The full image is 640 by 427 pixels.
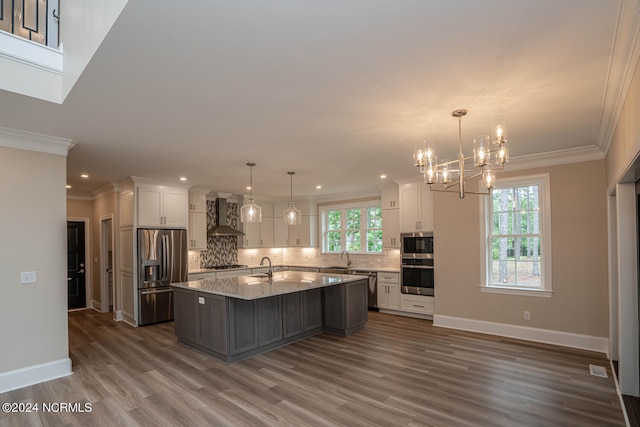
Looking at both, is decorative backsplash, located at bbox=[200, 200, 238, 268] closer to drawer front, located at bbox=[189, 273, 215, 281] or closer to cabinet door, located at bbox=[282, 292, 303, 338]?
drawer front, located at bbox=[189, 273, 215, 281]

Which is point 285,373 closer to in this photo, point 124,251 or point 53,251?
point 53,251

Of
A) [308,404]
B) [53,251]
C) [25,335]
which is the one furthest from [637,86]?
[25,335]

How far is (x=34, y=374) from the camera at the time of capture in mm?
3666

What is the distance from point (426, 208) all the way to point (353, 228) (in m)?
2.27

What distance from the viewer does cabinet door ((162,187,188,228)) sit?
6.44 metres

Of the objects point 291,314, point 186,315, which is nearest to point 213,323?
point 186,315

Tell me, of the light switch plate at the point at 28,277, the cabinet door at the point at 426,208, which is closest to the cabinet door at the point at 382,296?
the cabinet door at the point at 426,208

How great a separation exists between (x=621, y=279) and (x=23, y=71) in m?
5.34

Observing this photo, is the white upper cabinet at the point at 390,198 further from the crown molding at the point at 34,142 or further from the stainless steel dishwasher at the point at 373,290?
the crown molding at the point at 34,142

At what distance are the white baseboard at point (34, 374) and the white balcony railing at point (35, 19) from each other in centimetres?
323

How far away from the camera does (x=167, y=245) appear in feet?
20.8

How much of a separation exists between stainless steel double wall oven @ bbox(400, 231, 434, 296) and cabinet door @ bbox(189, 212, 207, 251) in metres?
4.12

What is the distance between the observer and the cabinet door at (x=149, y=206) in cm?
607

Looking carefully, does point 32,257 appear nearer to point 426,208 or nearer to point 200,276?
point 200,276
